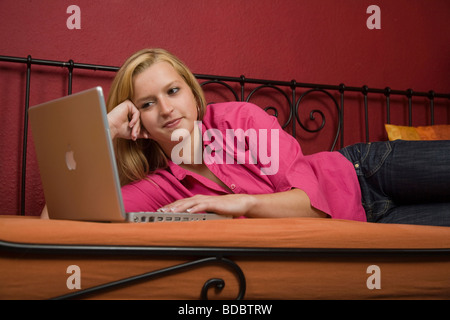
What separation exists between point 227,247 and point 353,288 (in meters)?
0.27

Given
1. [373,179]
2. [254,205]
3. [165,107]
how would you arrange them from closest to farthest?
[254,205], [165,107], [373,179]

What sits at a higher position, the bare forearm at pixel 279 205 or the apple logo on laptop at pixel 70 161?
the apple logo on laptop at pixel 70 161

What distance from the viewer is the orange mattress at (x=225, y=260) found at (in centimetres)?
70

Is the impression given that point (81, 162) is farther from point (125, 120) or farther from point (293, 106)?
point (293, 106)

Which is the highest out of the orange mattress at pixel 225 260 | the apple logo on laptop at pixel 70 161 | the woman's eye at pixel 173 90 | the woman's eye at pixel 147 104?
the woman's eye at pixel 173 90

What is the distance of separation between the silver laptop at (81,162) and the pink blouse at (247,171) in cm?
26

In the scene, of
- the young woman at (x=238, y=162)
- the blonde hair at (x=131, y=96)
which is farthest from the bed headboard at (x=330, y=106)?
the young woman at (x=238, y=162)

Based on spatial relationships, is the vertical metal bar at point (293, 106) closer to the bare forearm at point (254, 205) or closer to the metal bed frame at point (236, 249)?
the metal bed frame at point (236, 249)

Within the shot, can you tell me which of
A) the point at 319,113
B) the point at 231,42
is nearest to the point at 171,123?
the point at 231,42

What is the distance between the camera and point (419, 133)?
1924mm

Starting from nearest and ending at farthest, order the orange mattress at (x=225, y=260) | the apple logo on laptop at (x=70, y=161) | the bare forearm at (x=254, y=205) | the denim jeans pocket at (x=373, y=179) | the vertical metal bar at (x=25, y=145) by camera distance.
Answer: the orange mattress at (x=225, y=260) < the apple logo on laptop at (x=70, y=161) < the bare forearm at (x=254, y=205) < the denim jeans pocket at (x=373, y=179) < the vertical metal bar at (x=25, y=145)

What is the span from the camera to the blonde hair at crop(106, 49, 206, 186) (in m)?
1.25

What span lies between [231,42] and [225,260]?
1.34 meters

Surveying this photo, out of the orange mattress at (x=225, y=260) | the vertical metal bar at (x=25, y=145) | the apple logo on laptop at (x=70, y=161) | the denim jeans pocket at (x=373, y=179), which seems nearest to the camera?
the orange mattress at (x=225, y=260)
